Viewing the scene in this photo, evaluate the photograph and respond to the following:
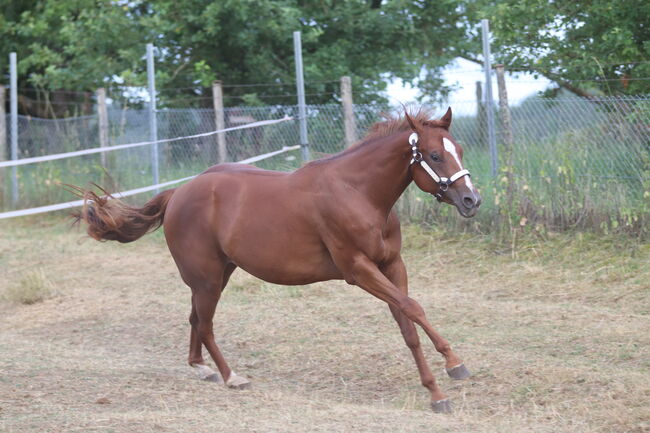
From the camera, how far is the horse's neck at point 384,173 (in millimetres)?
5750

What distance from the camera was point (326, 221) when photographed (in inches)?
231

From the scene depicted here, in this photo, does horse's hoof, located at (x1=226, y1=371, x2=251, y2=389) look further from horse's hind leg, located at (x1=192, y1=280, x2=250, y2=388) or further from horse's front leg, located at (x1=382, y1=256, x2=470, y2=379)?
horse's front leg, located at (x1=382, y1=256, x2=470, y2=379)

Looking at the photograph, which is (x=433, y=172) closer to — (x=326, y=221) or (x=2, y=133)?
(x=326, y=221)

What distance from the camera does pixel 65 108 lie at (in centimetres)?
1972

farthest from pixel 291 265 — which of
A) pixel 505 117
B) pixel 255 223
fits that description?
pixel 505 117

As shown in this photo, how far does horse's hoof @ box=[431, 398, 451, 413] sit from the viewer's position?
5301mm

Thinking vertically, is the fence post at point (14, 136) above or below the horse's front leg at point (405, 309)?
above

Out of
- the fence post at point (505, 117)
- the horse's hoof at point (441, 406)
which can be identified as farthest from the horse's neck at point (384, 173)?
the fence post at point (505, 117)

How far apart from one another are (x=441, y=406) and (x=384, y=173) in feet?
5.01

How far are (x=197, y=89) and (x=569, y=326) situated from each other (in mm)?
11389

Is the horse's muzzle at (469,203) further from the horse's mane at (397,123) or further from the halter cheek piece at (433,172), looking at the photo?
the horse's mane at (397,123)

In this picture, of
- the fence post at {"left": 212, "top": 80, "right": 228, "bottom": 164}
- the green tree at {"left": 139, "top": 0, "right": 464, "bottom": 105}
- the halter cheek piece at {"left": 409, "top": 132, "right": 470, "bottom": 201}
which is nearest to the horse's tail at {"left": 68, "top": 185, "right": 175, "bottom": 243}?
the halter cheek piece at {"left": 409, "top": 132, "right": 470, "bottom": 201}

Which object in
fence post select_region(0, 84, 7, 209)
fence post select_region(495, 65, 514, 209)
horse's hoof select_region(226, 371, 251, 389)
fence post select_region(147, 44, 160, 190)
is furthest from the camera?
fence post select_region(0, 84, 7, 209)

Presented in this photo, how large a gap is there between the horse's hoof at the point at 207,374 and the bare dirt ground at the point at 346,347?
11 centimetres
